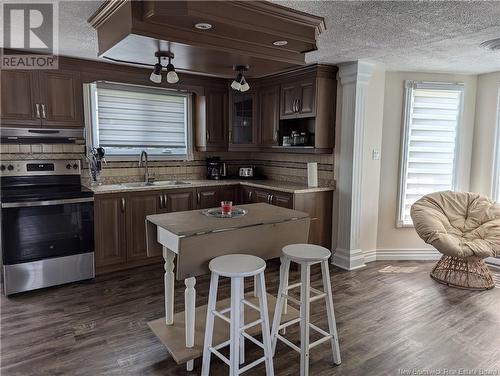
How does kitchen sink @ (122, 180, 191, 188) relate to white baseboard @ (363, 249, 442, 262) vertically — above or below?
above

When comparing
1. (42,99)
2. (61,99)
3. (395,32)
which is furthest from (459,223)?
(42,99)

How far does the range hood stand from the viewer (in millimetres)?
3512

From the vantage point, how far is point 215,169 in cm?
502

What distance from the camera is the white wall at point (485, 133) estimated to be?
4.30m

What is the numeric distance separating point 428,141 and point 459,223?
1.07m

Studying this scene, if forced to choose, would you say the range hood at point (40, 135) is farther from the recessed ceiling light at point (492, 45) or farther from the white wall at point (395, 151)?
the recessed ceiling light at point (492, 45)

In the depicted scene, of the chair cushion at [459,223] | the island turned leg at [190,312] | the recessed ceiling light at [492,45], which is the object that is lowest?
the island turned leg at [190,312]

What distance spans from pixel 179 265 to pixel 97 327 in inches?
45.0

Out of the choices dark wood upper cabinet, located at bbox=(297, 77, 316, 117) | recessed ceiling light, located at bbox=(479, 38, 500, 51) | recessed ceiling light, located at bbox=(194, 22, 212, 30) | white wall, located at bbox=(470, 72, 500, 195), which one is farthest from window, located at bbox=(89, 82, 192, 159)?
white wall, located at bbox=(470, 72, 500, 195)

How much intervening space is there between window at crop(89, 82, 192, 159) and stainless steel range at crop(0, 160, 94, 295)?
2.16 feet

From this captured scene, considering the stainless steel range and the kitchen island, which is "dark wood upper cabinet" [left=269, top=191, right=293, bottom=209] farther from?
the stainless steel range

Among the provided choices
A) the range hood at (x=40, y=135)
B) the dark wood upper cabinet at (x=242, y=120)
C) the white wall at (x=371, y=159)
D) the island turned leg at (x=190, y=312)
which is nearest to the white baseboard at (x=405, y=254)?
the white wall at (x=371, y=159)

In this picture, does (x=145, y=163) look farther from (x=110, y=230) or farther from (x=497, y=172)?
(x=497, y=172)

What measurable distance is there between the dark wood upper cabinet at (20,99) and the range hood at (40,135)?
66 millimetres
